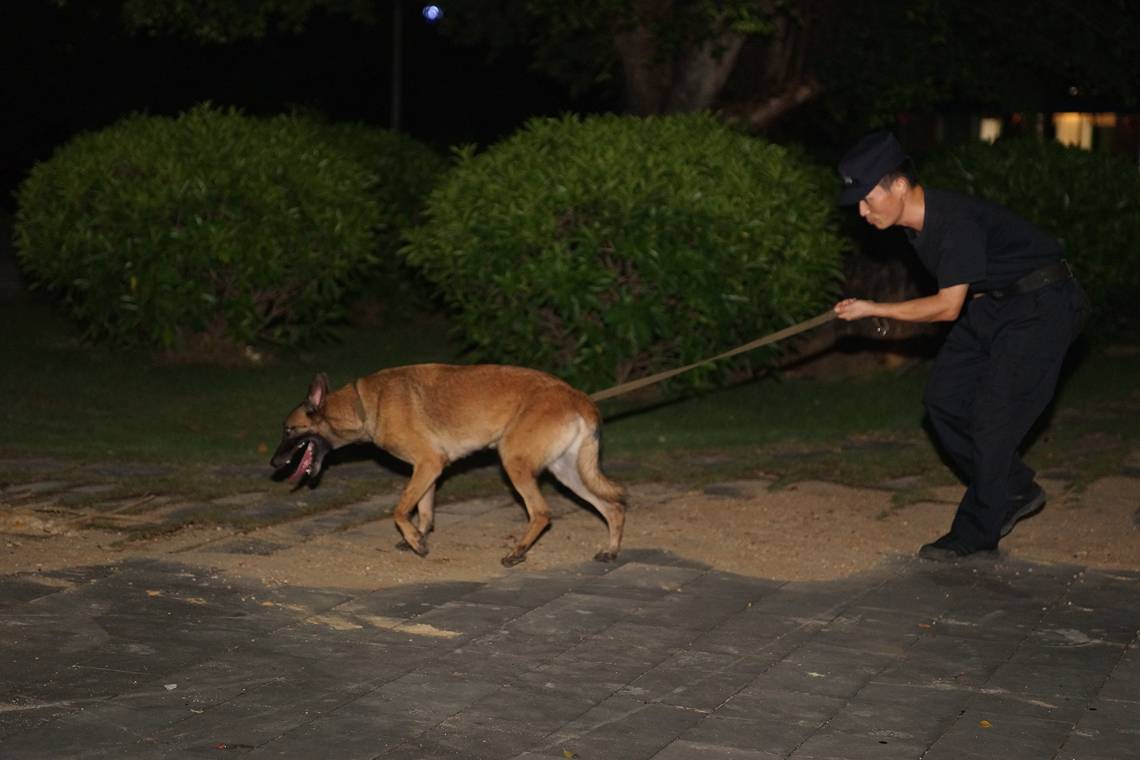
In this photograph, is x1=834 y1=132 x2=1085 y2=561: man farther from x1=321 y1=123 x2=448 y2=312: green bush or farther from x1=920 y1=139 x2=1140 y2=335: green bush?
x1=321 y1=123 x2=448 y2=312: green bush

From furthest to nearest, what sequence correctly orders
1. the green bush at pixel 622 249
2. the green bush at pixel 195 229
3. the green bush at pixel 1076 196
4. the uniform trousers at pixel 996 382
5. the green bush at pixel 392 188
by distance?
the green bush at pixel 392 188, the green bush at pixel 1076 196, the green bush at pixel 195 229, the green bush at pixel 622 249, the uniform trousers at pixel 996 382

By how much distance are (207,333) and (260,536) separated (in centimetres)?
535

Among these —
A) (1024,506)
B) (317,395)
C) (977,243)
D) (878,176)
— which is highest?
(878,176)

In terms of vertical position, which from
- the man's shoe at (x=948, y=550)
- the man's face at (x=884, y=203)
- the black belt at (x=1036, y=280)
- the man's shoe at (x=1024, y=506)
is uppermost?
the man's face at (x=884, y=203)

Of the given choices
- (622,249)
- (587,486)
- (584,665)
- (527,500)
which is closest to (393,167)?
(622,249)

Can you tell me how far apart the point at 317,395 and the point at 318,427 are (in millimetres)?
161

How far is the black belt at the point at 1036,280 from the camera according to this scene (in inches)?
272

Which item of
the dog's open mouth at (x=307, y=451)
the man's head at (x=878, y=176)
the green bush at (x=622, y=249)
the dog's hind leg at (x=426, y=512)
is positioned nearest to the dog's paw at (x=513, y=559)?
the dog's hind leg at (x=426, y=512)

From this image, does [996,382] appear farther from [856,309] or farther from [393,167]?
[393,167]

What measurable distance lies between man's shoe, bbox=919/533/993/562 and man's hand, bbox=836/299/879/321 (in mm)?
1107

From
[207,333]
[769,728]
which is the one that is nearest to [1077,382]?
[207,333]

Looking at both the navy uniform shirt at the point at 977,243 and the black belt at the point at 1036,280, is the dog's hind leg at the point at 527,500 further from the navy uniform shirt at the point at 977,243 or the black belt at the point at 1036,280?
the black belt at the point at 1036,280

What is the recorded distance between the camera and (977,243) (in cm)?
678

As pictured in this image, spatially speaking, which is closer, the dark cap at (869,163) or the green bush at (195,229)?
the dark cap at (869,163)
